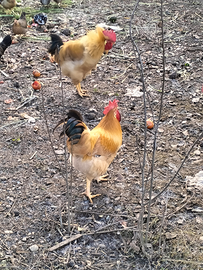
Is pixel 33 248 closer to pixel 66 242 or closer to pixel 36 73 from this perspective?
pixel 66 242

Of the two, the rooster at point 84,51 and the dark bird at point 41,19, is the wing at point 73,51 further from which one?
the dark bird at point 41,19

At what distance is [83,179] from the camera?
3.48 m

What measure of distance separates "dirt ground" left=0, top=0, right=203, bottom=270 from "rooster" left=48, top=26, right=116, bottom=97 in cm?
48

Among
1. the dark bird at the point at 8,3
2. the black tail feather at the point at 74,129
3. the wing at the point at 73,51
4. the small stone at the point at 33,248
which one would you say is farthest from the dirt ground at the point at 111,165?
the dark bird at the point at 8,3

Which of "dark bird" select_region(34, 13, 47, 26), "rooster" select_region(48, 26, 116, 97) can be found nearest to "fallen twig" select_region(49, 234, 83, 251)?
"rooster" select_region(48, 26, 116, 97)

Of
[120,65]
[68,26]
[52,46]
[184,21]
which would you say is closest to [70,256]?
[52,46]

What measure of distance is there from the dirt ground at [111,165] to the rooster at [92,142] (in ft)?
1.09

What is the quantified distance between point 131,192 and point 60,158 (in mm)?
962

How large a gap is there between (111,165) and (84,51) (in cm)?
173

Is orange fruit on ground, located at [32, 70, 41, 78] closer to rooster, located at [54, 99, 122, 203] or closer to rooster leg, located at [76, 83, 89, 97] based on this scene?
rooster leg, located at [76, 83, 89, 97]

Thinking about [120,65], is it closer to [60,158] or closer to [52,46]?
[52,46]

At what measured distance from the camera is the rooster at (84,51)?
4449mm

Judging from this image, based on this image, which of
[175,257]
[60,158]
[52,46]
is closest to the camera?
[175,257]

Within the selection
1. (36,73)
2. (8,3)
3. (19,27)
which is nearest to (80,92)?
(36,73)
